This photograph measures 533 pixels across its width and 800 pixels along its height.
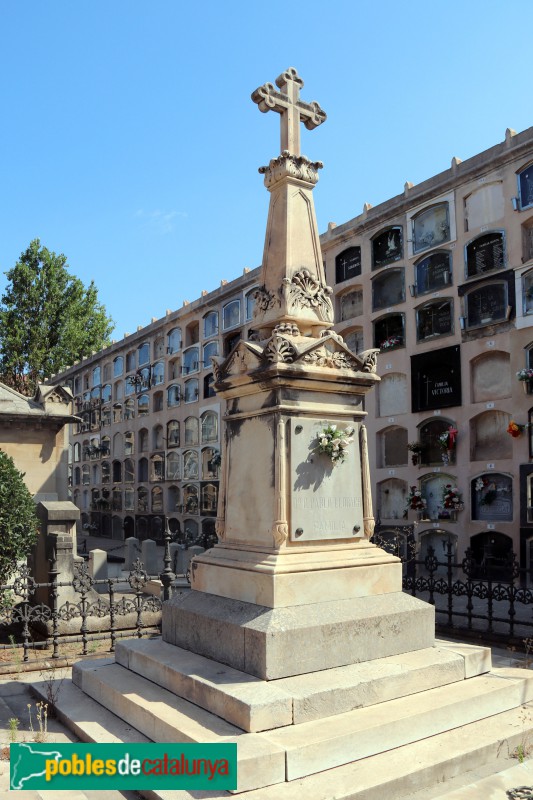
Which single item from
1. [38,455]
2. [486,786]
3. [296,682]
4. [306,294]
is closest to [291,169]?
[306,294]

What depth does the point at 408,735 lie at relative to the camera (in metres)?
4.79

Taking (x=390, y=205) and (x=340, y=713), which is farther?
(x=390, y=205)

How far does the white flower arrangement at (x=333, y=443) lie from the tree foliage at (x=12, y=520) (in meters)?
6.25

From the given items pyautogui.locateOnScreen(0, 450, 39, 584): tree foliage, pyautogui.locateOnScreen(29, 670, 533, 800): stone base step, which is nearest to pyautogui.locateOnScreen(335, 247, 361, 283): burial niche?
pyautogui.locateOnScreen(0, 450, 39, 584): tree foliage

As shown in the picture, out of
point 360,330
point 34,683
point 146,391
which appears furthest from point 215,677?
point 146,391

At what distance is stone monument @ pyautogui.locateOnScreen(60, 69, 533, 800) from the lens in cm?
455

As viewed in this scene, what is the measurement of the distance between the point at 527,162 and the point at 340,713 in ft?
59.7

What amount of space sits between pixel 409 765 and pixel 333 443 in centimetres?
262

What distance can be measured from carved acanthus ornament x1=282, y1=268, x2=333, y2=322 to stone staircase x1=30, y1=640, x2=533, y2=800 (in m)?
3.30

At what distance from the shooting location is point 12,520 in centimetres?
1013

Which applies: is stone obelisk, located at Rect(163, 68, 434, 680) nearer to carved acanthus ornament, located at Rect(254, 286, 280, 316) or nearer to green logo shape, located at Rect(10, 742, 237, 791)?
carved acanthus ornament, located at Rect(254, 286, 280, 316)

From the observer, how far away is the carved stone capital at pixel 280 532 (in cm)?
A: 563

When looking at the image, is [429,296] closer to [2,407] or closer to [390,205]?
[390,205]

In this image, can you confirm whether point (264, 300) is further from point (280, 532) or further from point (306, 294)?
point (280, 532)
